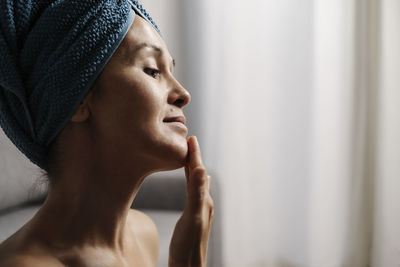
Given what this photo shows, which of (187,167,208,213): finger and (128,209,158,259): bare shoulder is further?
(128,209,158,259): bare shoulder

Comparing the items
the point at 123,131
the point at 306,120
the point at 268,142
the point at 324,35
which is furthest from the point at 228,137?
the point at 123,131

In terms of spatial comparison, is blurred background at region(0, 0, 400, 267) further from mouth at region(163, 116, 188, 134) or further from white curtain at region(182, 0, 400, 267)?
mouth at region(163, 116, 188, 134)

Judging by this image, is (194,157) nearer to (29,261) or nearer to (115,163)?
(115,163)

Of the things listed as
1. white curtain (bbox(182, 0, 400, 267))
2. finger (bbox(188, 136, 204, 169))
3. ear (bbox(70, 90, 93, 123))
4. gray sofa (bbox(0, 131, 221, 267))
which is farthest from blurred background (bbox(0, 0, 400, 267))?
ear (bbox(70, 90, 93, 123))

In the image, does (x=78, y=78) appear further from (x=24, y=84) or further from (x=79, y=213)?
(x=79, y=213)

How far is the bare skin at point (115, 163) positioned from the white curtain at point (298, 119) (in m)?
1.24

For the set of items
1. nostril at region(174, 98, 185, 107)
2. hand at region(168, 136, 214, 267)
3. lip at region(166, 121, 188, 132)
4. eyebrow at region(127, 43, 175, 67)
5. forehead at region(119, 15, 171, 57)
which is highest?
forehead at region(119, 15, 171, 57)

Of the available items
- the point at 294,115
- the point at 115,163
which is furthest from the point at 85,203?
the point at 294,115

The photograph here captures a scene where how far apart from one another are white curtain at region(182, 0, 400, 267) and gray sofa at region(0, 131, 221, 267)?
1.38 ft

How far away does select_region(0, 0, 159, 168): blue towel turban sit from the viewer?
680mm

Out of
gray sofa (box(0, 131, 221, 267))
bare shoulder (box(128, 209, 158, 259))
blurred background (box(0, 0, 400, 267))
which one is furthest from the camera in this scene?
blurred background (box(0, 0, 400, 267))

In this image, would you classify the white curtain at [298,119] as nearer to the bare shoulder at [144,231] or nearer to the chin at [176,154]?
the bare shoulder at [144,231]

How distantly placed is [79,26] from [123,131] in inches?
7.9

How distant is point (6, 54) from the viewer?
0.68 meters
